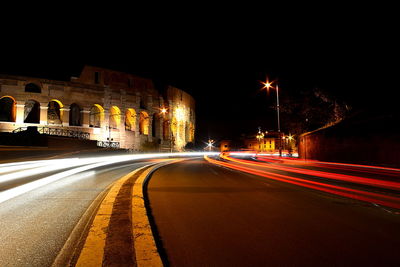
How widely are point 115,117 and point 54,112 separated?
10947 millimetres

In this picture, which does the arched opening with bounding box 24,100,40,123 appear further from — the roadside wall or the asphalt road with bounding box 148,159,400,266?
the asphalt road with bounding box 148,159,400,266

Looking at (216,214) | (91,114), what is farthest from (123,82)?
(216,214)

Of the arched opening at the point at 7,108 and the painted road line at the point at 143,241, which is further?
the arched opening at the point at 7,108

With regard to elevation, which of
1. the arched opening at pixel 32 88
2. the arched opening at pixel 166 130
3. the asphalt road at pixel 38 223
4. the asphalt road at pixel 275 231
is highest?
the arched opening at pixel 32 88

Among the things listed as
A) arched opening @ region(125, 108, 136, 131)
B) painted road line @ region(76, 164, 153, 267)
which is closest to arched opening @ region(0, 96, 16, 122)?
arched opening @ region(125, 108, 136, 131)

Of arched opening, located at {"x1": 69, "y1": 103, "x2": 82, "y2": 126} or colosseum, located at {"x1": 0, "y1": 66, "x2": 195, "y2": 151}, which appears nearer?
colosseum, located at {"x1": 0, "y1": 66, "x2": 195, "y2": 151}

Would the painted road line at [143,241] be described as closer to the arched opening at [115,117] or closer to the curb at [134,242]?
the curb at [134,242]

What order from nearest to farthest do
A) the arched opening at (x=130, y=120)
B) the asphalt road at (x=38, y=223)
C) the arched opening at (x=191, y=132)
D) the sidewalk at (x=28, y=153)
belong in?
the asphalt road at (x=38, y=223)
the sidewalk at (x=28, y=153)
the arched opening at (x=130, y=120)
the arched opening at (x=191, y=132)

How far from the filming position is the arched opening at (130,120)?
Result: 55237 mm

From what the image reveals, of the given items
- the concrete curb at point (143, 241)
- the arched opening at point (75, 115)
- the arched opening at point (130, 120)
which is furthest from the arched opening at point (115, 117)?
the concrete curb at point (143, 241)

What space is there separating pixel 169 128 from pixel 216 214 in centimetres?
6275

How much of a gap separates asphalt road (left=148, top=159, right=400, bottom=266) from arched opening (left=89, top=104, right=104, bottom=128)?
45.0m

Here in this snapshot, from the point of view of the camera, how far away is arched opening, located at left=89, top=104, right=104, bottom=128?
47.8 m

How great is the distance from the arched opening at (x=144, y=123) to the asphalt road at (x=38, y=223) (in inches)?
2041
